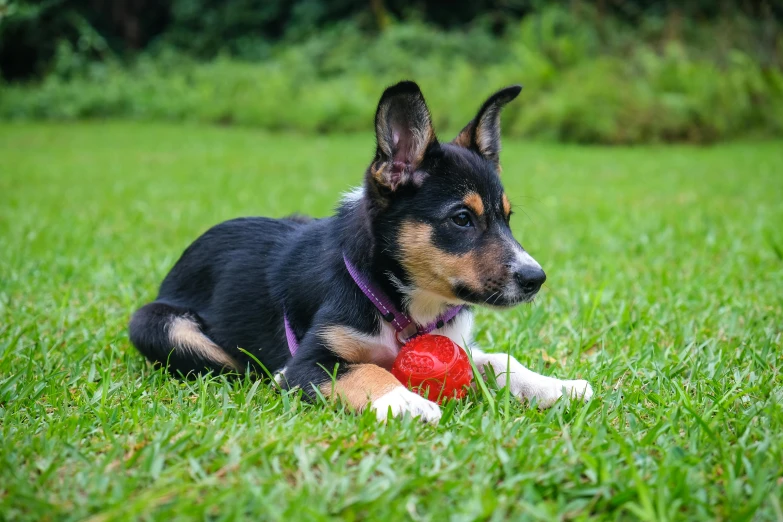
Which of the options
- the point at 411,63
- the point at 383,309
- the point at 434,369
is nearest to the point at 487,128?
the point at 383,309

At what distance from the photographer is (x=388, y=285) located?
133 inches

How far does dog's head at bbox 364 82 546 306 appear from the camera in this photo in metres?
3.21

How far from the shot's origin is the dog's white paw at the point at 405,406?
288 centimetres

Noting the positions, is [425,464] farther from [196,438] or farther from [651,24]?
[651,24]

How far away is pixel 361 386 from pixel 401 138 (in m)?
1.13

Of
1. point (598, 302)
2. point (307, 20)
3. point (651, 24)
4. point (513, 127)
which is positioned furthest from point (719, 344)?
point (307, 20)

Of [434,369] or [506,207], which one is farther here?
[506,207]

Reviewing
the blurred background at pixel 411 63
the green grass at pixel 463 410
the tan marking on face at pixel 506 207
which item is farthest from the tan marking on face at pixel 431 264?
the blurred background at pixel 411 63

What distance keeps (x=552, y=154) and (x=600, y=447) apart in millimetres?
12588

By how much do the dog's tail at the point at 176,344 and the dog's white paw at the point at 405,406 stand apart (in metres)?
1.13

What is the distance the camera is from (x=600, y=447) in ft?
8.74

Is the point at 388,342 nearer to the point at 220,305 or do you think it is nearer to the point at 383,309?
the point at 383,309

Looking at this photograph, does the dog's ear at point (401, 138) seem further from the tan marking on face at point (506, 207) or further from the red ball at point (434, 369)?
the red ball at point (434, 369)

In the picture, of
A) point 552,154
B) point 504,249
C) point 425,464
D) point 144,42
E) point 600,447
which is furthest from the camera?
point 144,42
